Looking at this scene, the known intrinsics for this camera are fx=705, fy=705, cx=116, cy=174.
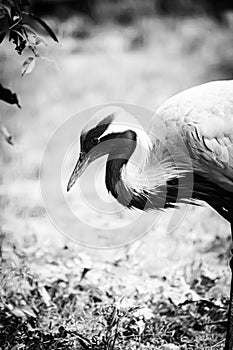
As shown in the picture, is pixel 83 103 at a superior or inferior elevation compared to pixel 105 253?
superior

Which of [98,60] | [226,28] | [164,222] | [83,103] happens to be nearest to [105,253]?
[164,222]

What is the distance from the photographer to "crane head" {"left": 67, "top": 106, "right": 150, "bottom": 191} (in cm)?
248

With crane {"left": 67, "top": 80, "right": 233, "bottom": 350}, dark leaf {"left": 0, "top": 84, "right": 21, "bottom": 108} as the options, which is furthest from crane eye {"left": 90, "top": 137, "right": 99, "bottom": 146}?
dark leaf {"left": 0, "top": 84, "right": 21, "bottom": 108}

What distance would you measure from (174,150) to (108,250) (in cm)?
138

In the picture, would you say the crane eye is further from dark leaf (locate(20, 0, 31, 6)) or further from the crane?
dark leaf (locate(20, 0, 31, 6))

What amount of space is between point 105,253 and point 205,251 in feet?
1.72

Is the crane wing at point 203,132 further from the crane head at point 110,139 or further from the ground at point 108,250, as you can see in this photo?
the ground at point 108,250

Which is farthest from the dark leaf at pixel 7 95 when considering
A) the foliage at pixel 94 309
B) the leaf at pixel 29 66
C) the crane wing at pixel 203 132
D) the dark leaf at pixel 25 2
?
the foliage at pixel 94 309

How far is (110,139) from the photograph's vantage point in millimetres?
2514

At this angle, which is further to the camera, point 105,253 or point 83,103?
point 83,103

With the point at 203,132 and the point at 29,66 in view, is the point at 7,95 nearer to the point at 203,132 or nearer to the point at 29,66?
the point at 29,66

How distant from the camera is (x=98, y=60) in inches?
213

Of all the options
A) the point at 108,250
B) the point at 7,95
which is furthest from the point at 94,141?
the point at 108,250

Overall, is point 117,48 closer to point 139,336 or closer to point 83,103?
point 83,103
